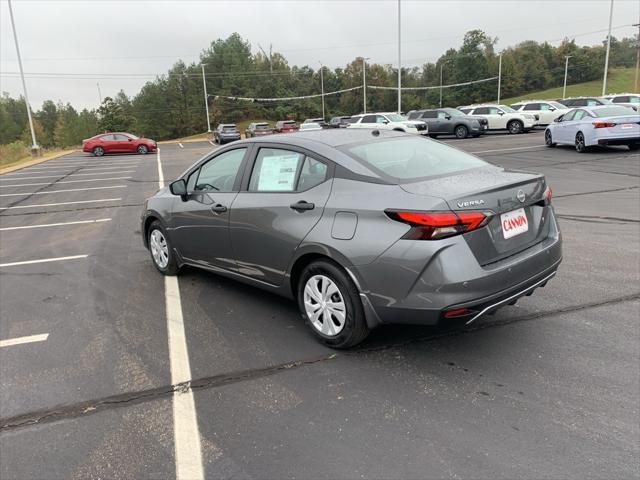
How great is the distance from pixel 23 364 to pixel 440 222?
3295 mm

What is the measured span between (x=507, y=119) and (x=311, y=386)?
92.2ft

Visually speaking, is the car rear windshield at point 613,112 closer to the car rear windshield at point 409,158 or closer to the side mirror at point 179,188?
the car rear windshield at point 409,158

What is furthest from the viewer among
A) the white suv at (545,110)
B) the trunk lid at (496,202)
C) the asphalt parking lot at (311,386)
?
the white suv at (545,110)

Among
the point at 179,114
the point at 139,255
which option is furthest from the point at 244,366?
the point at 179,114

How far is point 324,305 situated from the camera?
3.70 m

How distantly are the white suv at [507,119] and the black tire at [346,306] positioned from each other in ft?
89.5

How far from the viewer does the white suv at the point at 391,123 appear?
2522 cm

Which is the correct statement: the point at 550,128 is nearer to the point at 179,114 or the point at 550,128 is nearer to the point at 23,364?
the point at 23,364

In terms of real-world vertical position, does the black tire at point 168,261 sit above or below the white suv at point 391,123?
below

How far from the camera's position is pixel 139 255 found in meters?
6.84

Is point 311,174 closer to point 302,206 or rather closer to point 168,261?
point 302,206

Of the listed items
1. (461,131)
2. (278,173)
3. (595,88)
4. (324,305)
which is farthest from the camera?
(595,88)

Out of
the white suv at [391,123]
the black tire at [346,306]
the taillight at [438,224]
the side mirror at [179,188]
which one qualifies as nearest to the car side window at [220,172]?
the side mirror at [179,188]

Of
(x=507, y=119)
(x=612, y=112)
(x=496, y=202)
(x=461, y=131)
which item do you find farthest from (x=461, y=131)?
(x=496, y=202)
